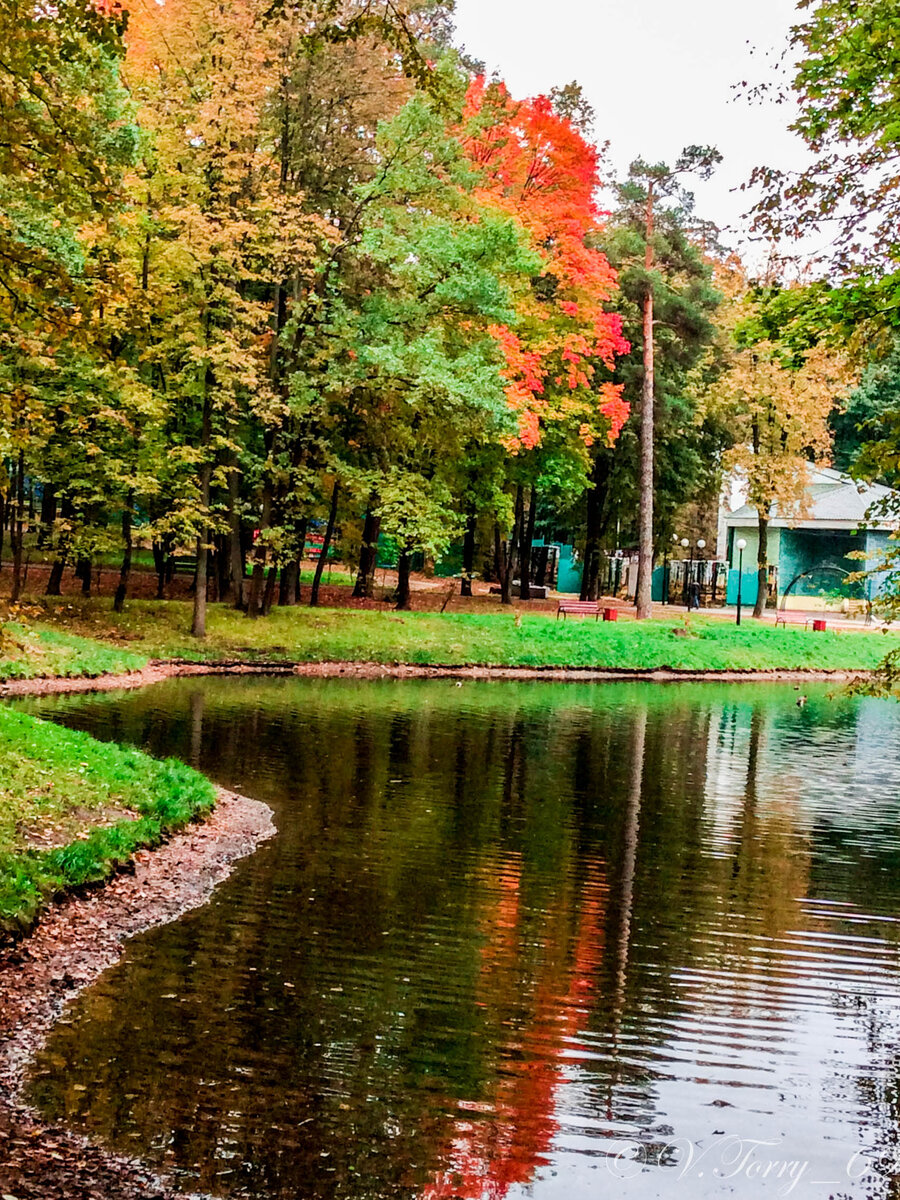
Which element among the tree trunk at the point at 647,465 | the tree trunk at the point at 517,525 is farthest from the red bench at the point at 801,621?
the tree trunk at the point at 517,525

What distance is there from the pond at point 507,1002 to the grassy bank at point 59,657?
17.0 feet

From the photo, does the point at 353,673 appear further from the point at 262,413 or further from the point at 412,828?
the point at 412,828

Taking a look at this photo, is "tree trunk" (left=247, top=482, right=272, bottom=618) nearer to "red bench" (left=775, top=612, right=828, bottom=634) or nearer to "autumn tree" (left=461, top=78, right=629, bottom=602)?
"autumn tree" (left=461, top=78, right=629, bottom=602)

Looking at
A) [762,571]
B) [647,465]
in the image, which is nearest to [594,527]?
[647,465]

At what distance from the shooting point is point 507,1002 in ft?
25.4

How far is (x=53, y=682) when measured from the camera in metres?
21.3

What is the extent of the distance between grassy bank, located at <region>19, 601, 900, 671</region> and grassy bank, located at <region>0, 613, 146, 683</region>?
4.31 feet

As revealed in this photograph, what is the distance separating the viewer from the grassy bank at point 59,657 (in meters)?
21.2

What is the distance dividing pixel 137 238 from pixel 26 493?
10.6 metres

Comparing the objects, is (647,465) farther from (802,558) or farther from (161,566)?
(802,558)

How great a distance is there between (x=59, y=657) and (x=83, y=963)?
15418mm

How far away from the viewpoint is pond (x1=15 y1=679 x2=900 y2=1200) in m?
5.58

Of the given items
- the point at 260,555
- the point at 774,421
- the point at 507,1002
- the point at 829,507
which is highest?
the point at 774,421

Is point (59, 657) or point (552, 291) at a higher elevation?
point (552, 291)
